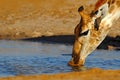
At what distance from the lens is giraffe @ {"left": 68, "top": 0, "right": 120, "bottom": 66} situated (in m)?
16.8

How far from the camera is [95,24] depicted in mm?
16750

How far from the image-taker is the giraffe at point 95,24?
16766 millimetres

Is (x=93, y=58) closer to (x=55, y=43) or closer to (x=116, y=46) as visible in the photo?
(x=116, y=46)

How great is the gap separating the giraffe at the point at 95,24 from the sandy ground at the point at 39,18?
425 inches

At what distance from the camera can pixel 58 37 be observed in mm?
28984

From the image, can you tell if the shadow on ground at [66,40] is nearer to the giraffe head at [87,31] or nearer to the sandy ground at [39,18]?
the sandy ground at [39,18]

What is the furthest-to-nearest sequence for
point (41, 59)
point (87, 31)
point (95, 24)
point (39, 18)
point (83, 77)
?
1. point (39, 18)
2. point (41, 59)
3. point (87, 31)
4. point (95, 24)
5. point (83, 77)

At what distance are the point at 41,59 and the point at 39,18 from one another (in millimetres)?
15701

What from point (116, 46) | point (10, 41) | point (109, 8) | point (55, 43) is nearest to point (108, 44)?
point (116, 46)

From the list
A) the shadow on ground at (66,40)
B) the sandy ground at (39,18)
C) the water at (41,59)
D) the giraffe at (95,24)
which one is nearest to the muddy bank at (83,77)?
the water at (41,59)

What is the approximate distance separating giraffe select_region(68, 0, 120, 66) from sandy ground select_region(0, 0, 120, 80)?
425 inches

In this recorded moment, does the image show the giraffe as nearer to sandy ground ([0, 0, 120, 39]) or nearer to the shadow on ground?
the shadow on ground

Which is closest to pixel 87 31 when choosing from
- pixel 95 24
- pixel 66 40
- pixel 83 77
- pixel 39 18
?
pixel 95 24

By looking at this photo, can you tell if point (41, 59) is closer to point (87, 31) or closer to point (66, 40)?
point (87, 31)
